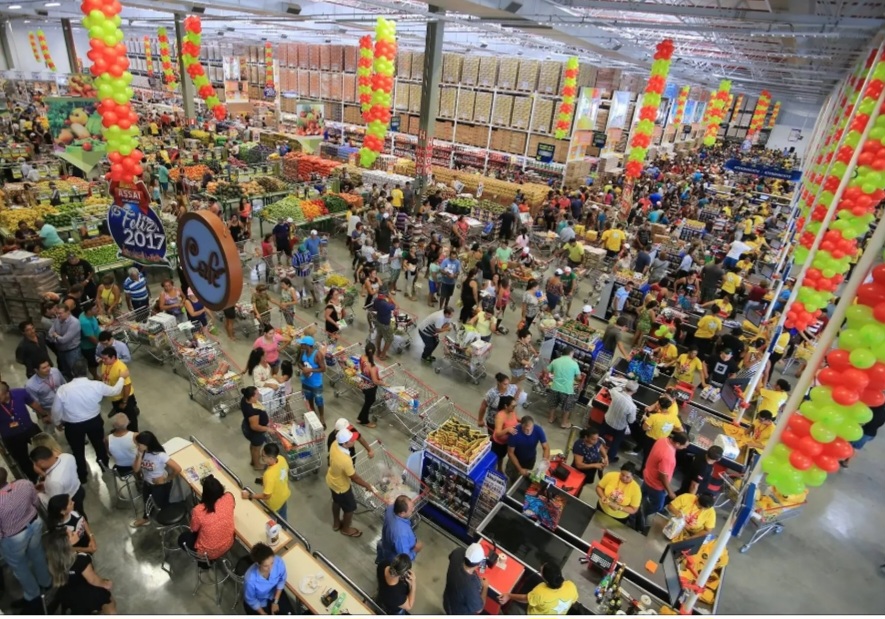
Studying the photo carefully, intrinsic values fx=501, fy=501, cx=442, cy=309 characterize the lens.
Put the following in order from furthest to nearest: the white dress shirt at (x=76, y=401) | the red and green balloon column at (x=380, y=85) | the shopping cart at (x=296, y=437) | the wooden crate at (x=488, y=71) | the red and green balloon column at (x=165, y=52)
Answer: the red and green balloon column at (x=165, y=52)
the wooden crate at (x=488, y=71)
the red and green balloon column at (x=380, y=85)
the shopping cart at (x=296, y=437)
the white dress shirt at (x=76, y=401)

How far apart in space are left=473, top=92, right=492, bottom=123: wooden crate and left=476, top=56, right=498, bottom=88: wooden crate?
503mm

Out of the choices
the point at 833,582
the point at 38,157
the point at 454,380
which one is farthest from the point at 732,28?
the point at 38,157

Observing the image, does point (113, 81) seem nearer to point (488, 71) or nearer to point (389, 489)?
point (389, 489)

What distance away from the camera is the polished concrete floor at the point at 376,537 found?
20.4 feet

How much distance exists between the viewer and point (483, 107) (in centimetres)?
2530

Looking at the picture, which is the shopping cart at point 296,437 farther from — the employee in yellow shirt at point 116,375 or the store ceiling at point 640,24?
the store ceiling at point 640,24

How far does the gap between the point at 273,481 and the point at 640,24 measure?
1445 cm

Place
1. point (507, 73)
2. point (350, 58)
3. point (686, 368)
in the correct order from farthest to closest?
point (350, 58), point (507, 73), point (686, 368)

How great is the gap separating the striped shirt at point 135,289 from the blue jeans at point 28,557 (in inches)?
231

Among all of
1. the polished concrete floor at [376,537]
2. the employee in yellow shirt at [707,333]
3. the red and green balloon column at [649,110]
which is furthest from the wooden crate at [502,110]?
the polished concrete floor at [376,537]

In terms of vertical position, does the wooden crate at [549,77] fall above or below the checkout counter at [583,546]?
above

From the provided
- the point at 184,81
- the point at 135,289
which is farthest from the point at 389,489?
the point at 184,81

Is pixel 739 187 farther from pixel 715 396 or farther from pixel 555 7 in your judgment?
pixel 715 396

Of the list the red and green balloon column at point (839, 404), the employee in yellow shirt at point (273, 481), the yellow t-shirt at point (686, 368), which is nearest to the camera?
the red and green balloon column at point (839, 404)
